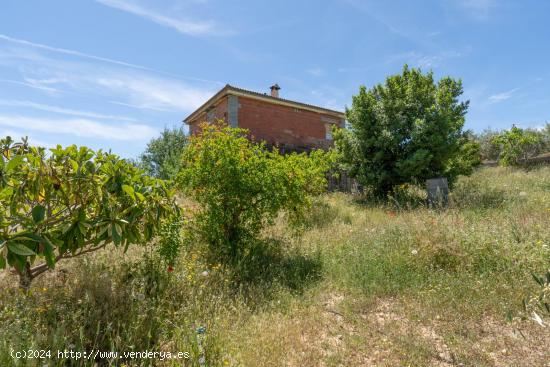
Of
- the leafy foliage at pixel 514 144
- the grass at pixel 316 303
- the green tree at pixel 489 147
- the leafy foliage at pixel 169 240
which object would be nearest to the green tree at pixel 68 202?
the leafy foliage at pixel 169 240

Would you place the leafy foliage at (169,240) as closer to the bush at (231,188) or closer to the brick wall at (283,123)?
the bush at (231,188)

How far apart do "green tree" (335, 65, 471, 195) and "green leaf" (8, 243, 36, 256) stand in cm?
922

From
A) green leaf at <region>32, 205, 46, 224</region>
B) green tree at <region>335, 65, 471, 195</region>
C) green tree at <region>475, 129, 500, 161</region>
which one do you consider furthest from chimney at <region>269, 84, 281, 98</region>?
green tree at <region>475, 129, 500, 161</region>

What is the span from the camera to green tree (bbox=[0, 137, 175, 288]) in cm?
234

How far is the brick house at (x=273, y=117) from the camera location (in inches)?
549

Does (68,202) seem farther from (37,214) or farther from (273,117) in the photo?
(273,117)

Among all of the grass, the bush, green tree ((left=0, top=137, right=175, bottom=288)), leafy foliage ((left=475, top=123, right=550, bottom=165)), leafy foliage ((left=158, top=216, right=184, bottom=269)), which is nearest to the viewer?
green tree ((left=0, top=137, right=175, bottom=288))

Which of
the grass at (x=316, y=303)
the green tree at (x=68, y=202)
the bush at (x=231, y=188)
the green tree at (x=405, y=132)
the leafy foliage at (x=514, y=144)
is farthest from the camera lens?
the leafy foliage at (x=514, y=144)

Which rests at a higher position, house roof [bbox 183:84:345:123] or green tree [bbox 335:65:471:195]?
house roof [bbox 183:84:345:123]

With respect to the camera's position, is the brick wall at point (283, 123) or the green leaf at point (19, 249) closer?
the green leaf at point (19, 249)

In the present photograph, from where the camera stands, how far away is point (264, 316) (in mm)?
3381

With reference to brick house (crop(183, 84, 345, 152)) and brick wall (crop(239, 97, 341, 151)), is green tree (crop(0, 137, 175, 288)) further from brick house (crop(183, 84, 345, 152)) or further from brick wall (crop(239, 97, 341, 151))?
brick wall (crop(239, 97, 341, 151))

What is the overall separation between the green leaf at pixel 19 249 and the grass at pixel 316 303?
0.74 metres

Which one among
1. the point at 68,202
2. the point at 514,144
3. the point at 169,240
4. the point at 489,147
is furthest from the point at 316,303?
the point at 489,147
